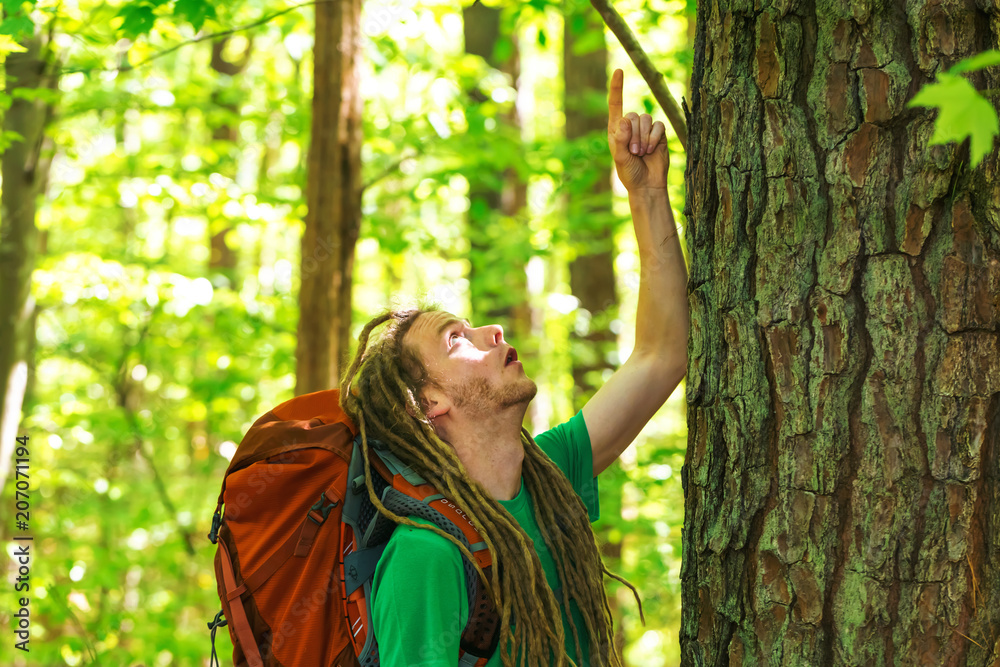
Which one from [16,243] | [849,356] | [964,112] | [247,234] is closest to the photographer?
[964,112]

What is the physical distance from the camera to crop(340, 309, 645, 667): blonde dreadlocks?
71.3 inches

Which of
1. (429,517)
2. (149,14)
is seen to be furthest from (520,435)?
(149,14)

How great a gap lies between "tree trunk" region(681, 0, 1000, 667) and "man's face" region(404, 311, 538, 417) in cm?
70

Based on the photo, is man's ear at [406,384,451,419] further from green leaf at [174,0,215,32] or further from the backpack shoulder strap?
green leaf at [174,0,215,32]

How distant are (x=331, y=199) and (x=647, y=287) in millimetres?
2874

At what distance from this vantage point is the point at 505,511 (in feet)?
6.36

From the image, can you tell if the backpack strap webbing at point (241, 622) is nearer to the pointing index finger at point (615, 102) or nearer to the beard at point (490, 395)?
the beard at point (490, 395)

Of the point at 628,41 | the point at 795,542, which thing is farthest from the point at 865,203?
the point at 628,41

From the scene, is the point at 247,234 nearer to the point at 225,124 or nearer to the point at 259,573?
the point at 225,124

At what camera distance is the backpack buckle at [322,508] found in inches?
71.8

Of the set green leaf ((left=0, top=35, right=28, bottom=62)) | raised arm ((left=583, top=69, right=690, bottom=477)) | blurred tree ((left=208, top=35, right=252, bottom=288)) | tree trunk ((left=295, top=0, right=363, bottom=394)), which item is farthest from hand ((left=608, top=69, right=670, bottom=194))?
green leaf ((left=0, top=35, right=28, bottom=62))

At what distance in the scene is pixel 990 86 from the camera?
131 centimetres

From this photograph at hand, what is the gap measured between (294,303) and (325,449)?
192 inches

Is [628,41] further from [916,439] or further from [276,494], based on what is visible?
[276,494]
